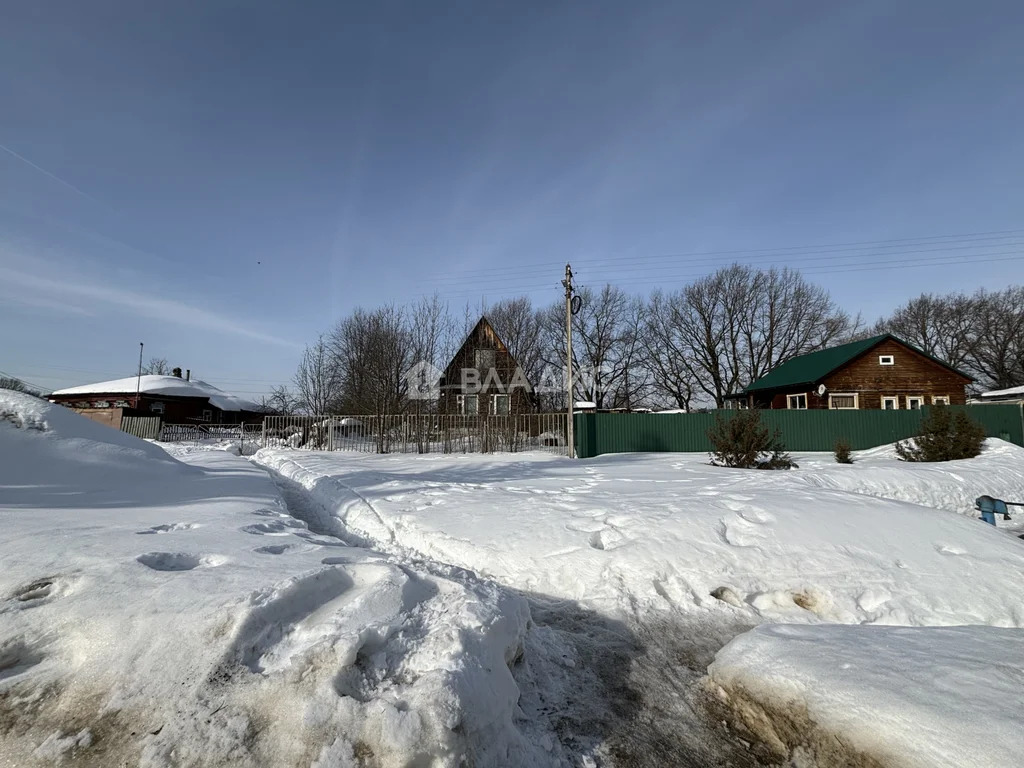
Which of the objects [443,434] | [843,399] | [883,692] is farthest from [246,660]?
[843,399]

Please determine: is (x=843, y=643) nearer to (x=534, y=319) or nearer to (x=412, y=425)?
(x=412, y=425)

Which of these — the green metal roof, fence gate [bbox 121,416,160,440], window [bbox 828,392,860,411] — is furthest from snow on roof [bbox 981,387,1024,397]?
fence gate [bbox 121,416,160,440]

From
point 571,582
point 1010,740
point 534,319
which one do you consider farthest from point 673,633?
point 534,319

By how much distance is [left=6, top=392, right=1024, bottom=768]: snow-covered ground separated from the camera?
2.09 m

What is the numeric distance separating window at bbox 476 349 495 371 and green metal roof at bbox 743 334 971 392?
18.3 metres

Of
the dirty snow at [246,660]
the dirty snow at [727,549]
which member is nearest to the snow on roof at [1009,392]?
the dirty snow at [727,549]

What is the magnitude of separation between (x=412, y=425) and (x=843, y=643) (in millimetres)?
18078

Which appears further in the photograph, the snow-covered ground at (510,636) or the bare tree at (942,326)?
the bare tree at (942,326)

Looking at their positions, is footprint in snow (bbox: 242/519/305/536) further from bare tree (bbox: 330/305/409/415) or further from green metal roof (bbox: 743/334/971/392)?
green metal roof (bbox: 743/334/971/392)

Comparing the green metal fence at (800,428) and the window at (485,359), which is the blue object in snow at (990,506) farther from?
the window at (485,359)

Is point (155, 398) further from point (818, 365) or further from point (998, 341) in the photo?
point (998, 341)

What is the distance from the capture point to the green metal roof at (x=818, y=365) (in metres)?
27.6

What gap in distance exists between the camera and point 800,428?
2048 cm

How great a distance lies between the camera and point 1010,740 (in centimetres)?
214
